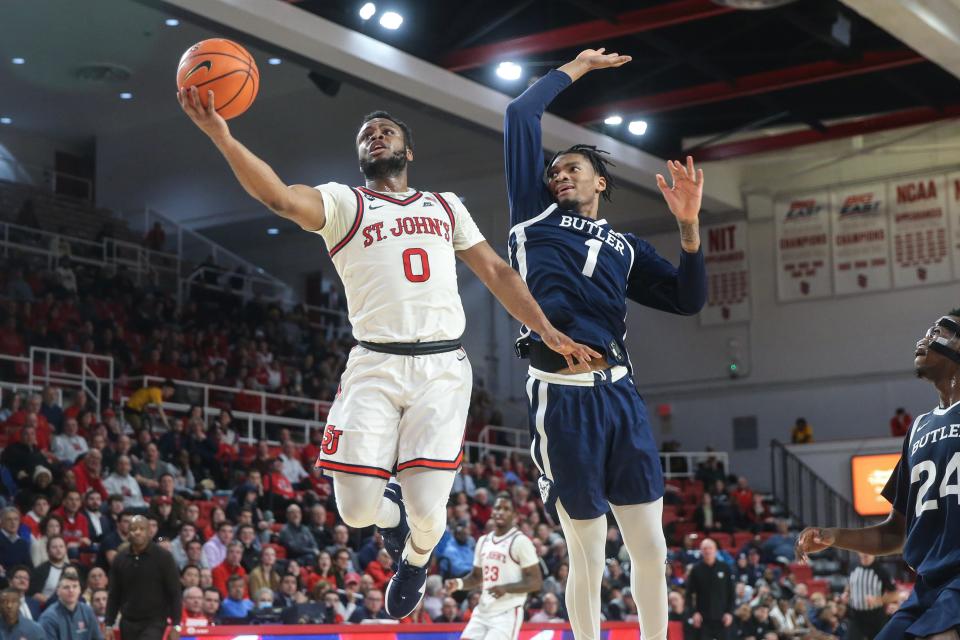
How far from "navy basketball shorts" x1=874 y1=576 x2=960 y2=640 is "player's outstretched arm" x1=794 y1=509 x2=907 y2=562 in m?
0.56

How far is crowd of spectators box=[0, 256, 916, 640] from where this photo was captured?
13.6 metres

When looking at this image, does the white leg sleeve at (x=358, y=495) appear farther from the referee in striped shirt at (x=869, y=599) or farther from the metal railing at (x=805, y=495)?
the metal railing at (x=805, y=495)

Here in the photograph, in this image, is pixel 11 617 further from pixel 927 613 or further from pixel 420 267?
pixel 927 613

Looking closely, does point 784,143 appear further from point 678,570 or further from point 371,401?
point 371,401

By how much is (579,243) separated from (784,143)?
67.3 ft

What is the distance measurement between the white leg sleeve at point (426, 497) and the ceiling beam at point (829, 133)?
822 inches

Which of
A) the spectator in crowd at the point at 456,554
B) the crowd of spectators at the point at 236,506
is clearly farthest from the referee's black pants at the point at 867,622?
the spectator in crowd at the point at 456,554

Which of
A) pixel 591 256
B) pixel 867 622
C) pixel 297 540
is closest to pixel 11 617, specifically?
pixel 297 540

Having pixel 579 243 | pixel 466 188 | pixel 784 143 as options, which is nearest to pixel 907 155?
pixel 784 143

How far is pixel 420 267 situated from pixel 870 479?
833 inches

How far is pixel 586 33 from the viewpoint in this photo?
19.4 meters

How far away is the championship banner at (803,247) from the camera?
27.8 meters

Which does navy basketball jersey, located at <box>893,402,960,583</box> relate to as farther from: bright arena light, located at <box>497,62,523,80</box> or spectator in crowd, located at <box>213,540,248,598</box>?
bright arena light, located at <box>497,62,523,80</box>

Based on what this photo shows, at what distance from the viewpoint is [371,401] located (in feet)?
19.6
